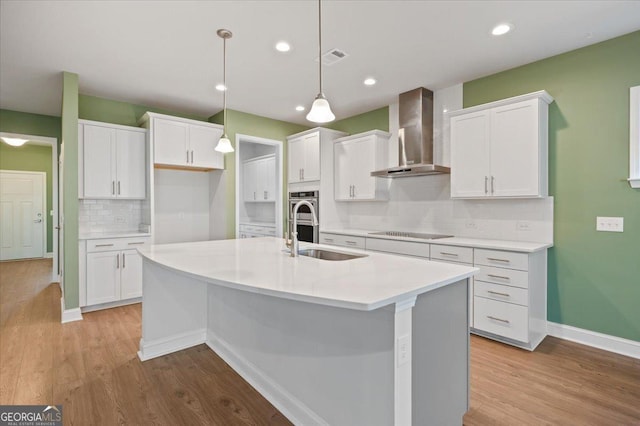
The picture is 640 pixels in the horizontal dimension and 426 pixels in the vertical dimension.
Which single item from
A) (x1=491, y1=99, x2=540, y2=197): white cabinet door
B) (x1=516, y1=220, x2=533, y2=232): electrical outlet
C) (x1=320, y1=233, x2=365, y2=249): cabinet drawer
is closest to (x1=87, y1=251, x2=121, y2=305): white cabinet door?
(x1=320, y1=233, x2=365, y2=249): cabinet drawer

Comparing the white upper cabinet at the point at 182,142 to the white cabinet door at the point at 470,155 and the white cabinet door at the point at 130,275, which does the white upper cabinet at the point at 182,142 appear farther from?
the white cabinet door at the point at 470,155

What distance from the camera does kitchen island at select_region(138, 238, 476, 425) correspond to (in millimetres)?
1329

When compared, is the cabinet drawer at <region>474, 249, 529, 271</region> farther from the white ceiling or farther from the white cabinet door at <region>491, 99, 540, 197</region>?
the white ceiling

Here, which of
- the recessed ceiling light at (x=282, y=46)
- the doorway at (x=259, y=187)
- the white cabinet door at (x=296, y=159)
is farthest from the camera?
the doorway at (x=259, y=187)

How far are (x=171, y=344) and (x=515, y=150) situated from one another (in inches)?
140

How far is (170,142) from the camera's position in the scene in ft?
14.0

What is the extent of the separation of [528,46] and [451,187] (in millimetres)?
1449

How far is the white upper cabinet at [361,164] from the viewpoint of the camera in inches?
176

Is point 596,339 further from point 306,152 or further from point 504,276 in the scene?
point 306,152

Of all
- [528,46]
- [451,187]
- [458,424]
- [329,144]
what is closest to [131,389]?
[458,424]

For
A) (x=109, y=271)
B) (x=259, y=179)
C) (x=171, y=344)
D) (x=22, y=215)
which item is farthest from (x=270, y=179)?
(x=22, y=215)

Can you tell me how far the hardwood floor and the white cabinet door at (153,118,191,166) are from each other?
7.09 ft

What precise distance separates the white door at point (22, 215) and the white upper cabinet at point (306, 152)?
6402 millimetres

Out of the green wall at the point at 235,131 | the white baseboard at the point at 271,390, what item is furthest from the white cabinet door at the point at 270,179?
the white baseboard at the point at 271,390
